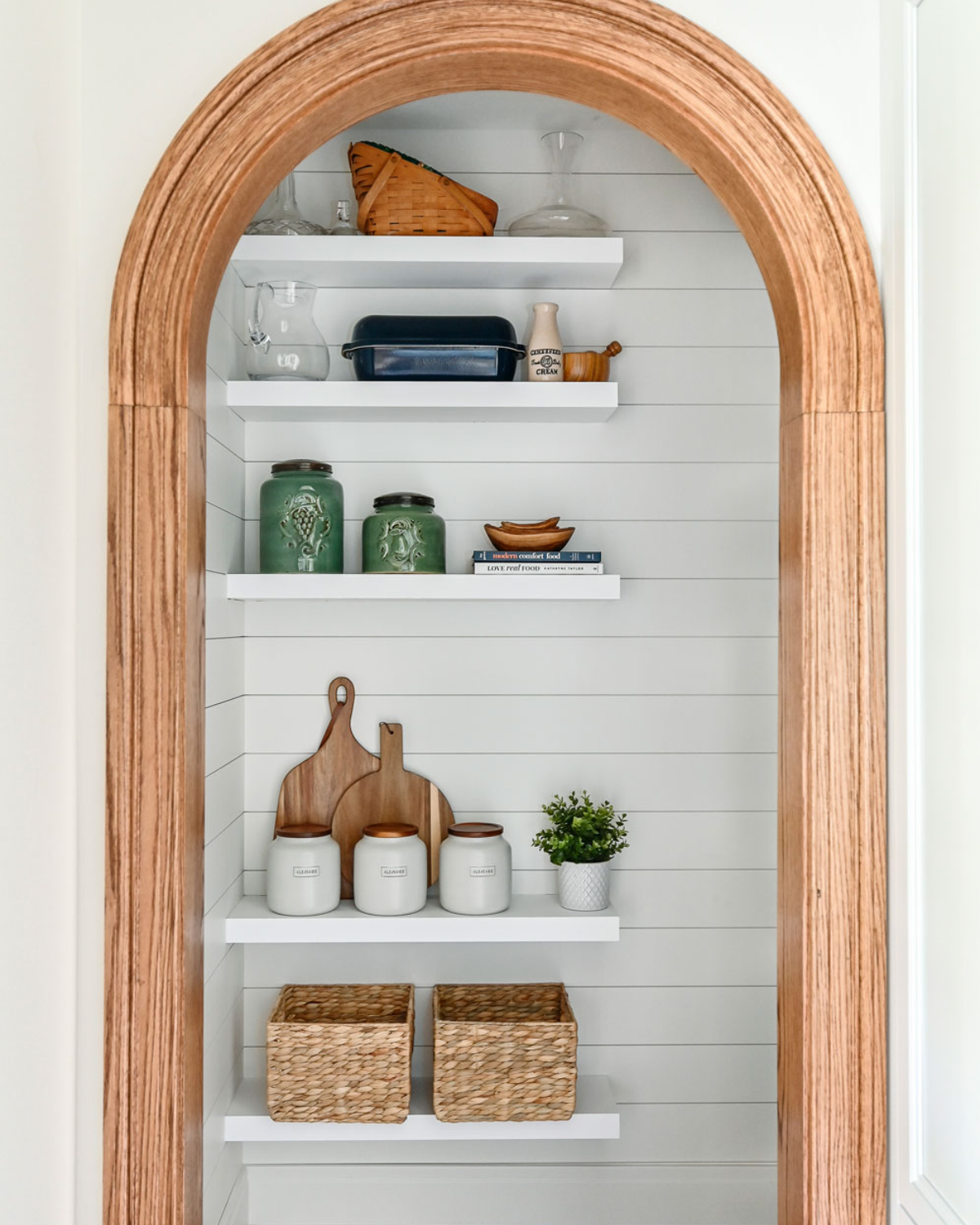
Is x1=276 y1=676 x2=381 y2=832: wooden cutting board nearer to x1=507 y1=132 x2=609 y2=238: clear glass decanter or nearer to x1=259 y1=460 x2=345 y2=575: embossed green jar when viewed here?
x1=259 y1=460 x2=345 y2=575: embossed green jar

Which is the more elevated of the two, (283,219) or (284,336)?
(283,219)

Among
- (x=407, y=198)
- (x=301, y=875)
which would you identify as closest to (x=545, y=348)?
(x=407, y=198)

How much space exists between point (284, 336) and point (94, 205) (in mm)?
656

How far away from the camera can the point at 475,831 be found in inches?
79.0

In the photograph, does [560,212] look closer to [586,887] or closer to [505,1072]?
[586,887]

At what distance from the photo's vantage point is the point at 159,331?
1308mm

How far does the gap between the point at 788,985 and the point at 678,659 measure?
930mm

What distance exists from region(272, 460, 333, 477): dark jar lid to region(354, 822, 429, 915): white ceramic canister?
0.70 metres

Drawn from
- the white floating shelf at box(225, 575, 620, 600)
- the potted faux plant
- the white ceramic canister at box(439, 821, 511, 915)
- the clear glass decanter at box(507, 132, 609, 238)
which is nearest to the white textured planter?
the potted faux plant

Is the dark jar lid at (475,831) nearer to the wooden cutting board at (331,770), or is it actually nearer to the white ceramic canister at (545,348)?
the wooden cutting board at (331,770)

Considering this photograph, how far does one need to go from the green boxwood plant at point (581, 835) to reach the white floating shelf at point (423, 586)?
433mm

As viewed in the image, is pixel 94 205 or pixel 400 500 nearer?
pixel 94 205

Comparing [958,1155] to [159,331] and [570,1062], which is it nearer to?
[570,1062]

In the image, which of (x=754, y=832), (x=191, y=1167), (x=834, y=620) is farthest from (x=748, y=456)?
(x=191, y=1167)
